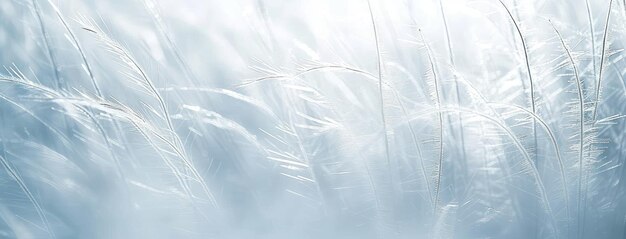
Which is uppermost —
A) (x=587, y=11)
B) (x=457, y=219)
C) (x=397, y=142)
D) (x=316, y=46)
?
(x=587, y=11)

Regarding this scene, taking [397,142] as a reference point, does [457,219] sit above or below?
below

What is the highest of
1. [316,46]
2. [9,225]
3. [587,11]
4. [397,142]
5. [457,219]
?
[587,11]

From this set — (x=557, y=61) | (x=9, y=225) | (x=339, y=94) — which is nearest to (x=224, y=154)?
(x=339, y=94)

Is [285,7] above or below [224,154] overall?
above

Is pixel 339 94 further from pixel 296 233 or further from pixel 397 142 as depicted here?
pixel 296 233

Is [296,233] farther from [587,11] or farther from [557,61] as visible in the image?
[587,11]

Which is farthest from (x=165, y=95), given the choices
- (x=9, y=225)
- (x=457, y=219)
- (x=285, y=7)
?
(x=457, y=219)
